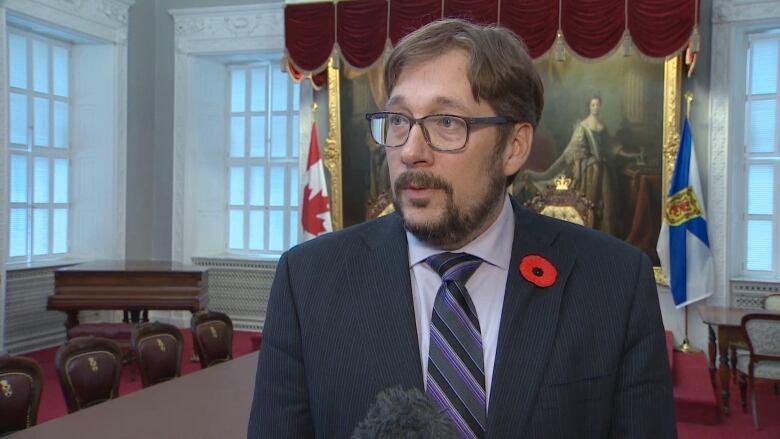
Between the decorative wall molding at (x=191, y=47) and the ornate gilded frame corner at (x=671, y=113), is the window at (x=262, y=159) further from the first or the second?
the ornate gilded frame corner at (x=671, y=113)

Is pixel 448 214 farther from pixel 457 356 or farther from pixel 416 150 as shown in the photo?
pixel 457 356

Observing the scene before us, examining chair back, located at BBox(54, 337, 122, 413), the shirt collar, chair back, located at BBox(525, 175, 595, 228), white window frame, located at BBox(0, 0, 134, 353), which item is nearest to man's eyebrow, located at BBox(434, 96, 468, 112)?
the shirt collar

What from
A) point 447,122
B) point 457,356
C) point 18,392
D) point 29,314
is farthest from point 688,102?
point 29,314

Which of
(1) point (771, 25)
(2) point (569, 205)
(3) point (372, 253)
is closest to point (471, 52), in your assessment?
(3) point (372, 253)

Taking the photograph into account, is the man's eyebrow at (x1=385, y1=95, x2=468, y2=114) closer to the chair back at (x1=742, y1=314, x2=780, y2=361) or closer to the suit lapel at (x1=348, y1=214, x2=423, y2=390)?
the suit lapel at (x1=348, y1=214, x2=423, y2=390)

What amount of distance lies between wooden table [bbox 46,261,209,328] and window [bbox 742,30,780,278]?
5.93 meters

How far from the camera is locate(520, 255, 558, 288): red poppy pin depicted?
1434mm

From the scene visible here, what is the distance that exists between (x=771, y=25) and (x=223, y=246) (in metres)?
7.40

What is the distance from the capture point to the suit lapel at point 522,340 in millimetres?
1312

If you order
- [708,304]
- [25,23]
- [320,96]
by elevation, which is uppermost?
[25,23]

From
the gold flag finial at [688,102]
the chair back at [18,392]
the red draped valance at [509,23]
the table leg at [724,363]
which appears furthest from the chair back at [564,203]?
the chair back at [18,392]

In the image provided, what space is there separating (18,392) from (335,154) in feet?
20.3

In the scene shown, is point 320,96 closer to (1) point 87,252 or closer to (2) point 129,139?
(2) point 129,139

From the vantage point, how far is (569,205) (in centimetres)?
830
